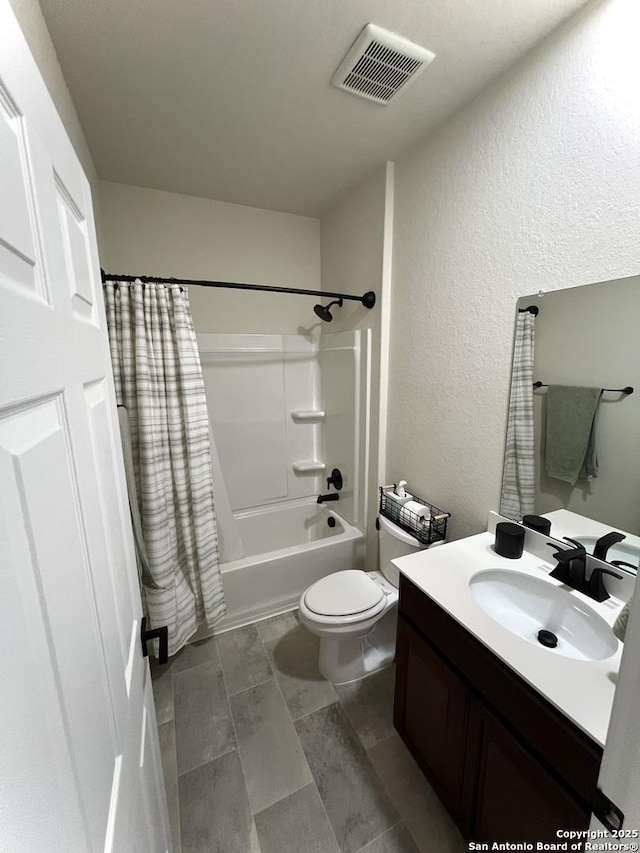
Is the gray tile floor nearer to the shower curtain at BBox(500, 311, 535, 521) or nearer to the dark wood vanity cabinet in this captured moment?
the dark wood vanity cabinet

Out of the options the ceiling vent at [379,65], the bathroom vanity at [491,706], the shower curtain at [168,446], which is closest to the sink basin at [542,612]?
the bathroom vanity at [491,706]

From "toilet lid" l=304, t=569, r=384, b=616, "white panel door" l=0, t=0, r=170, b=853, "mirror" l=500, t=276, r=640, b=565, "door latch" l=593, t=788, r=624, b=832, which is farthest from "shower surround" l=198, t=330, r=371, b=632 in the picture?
"door latch" l=593, t=788, r=624, b=832

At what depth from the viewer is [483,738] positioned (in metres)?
0.93

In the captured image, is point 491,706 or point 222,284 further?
point 222,284

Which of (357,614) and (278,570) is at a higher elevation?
(357,614)

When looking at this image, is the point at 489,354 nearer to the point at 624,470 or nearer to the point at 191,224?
the point at 624,470

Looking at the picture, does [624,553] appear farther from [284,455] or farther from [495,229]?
[284,455]

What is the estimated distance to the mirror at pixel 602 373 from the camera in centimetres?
100

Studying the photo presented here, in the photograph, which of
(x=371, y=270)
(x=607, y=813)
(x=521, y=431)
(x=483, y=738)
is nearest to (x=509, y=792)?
(x=483, y=738)

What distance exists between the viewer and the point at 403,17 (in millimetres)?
1004

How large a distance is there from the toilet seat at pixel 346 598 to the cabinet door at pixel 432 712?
25 cm

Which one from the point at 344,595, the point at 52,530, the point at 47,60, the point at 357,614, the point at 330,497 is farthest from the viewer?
the point at 330,497

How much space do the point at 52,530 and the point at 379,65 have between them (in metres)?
1.65

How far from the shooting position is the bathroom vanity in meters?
0.74
